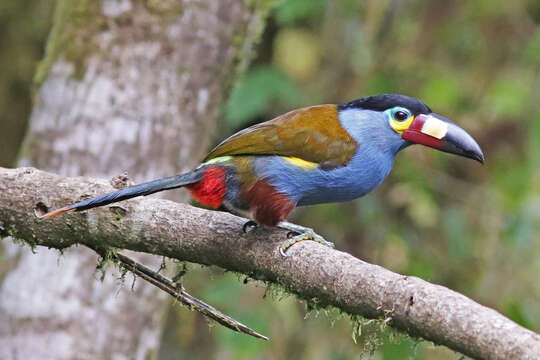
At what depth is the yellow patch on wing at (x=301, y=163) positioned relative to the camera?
296 centimetres

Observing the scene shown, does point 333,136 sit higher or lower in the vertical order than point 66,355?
higher

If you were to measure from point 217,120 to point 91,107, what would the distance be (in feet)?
2.23

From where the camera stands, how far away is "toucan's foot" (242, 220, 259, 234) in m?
2.74

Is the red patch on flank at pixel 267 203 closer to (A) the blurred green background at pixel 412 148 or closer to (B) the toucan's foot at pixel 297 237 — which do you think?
(B) the toucan's foot at pixel 297 237

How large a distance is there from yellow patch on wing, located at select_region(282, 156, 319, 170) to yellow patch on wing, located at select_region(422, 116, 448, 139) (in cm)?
47

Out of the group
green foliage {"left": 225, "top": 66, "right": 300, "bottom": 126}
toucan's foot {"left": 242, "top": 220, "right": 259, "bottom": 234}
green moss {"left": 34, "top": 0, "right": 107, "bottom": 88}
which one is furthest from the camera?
green foliage {"left": 225, "top": 66, "right": 300, "bottom": 126}

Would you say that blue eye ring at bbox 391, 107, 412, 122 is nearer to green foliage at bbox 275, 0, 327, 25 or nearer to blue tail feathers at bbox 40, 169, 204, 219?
blue tail feathers at bbox 40, 169, 204, 219

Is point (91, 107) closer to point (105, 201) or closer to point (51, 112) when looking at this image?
point (51, 112)

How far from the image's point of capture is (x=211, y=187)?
2975 mm

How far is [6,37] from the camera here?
20.5 ft

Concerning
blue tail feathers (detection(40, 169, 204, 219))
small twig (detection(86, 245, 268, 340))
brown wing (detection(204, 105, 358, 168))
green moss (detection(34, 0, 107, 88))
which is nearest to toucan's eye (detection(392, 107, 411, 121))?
brown wing (detection(204, 105, 358, 168))

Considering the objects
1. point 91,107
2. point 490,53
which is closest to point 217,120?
point 91,107


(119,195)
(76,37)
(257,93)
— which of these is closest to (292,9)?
(257,93)

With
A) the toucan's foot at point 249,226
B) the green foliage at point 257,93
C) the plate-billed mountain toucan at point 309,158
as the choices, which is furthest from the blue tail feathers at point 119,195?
the green foliage at point 257,93
